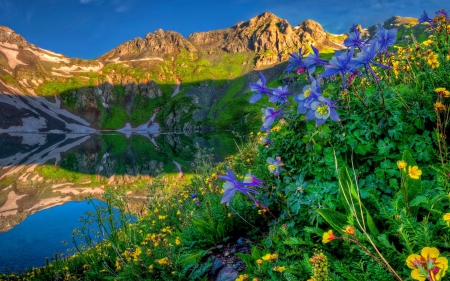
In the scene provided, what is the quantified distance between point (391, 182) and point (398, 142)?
25.1 inches

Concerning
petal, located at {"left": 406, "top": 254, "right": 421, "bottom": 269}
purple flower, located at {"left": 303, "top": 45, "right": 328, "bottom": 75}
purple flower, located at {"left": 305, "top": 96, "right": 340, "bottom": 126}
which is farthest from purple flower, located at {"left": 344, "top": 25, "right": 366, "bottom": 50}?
petal, located at {"left": 406, "top": 254, "right": 421, "bottom": 269}

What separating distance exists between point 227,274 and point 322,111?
2628 mm

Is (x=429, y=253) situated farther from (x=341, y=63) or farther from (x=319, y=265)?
(x=341, y=63)

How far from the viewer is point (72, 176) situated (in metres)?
37.8

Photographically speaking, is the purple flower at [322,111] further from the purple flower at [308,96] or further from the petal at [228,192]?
the petal at [228,192]

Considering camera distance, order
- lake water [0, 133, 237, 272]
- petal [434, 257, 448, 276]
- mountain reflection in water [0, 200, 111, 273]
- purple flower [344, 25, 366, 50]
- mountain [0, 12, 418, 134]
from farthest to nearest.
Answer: mountain [0, 12, 418, 134]
lake water [0, 133, 237, 272]
mountain reflection in water [0, 200, 111, 273]
purple flower [344, 25, 366, 50]
petal [434, 257, 448, 276]

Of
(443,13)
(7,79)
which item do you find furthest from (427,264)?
(7,79)

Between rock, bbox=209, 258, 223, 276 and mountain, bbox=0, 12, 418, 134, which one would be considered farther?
mountain, bbox=0, 12, 418, 134

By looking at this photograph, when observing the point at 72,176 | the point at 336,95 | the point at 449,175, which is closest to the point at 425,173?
the point at 449,175

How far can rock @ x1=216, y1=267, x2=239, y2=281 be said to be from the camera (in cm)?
392

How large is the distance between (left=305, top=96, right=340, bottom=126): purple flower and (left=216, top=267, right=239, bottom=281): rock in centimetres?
239

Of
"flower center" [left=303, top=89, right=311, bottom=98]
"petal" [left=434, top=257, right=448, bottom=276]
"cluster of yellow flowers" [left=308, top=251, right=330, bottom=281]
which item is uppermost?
"flower center" [left=303, top=89, right=311, bottom=98]

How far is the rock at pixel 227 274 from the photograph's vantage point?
12.8ft

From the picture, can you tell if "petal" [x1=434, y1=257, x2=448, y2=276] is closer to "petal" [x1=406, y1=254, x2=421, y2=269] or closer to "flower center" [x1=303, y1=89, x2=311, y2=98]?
"petal" [x1=406, y1=254, x2=421, y2=269]
